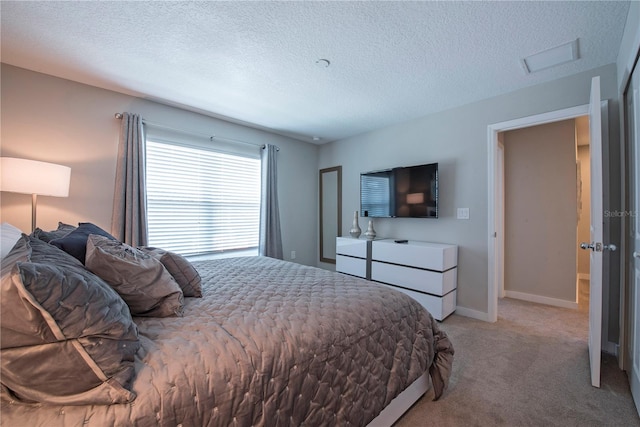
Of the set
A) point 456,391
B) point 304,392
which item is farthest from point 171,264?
point 456,391

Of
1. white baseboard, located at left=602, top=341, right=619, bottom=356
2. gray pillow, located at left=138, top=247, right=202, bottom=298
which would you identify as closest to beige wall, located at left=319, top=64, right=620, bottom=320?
white baseboard, located at left=602, top=341, right=619, bottom=356

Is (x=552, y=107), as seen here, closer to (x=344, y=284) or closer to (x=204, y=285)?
(x=344, y=284)

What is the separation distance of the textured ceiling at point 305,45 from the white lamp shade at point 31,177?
0.89 meters

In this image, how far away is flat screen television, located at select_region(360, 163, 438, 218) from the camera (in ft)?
10.6

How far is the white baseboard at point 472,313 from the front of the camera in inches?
114

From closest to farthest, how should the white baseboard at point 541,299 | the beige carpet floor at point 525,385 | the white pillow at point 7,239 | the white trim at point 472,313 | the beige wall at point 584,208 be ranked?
the white pillow at point 7,239
the beige carpet floor at point 525,385
the white trim at point 472,313
the white baseboard at point 541,299
the beige wall at point 584,208

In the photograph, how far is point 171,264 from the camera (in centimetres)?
149

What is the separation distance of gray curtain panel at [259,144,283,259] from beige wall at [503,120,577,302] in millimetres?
3271

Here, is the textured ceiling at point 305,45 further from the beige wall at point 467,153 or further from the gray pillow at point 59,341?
the gray pillow at point 59,341

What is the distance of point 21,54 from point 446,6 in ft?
10.5

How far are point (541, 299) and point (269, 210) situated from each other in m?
3.82

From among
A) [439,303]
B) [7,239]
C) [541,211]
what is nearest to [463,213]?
[439,303]

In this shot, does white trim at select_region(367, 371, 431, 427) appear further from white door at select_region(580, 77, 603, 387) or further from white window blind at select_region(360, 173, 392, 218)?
white window blind at select_region(360, 173, 392, 218)

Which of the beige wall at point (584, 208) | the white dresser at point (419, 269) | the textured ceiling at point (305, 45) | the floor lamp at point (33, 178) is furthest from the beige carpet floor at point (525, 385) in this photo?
the floor lamp at point (33, 178)
